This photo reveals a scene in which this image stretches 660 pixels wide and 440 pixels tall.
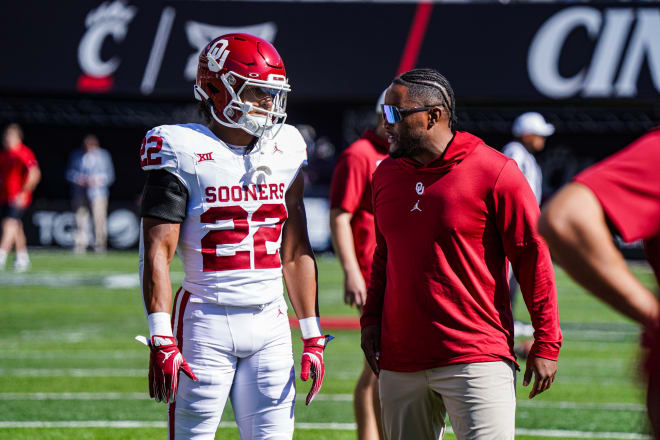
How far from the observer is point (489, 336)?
3.96m

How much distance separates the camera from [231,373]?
395 cm

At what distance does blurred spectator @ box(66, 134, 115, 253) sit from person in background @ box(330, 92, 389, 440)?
A: 56.6ft

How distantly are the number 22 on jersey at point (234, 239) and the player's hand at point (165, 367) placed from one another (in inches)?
13.0

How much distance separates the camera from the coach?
154 inches

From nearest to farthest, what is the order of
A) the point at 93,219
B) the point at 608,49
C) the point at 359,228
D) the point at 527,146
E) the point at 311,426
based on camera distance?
1. the point at 359,228
2. the point at 311,426
3. the point at 527,146
4. the point at 608,49
5. the point at 93,219

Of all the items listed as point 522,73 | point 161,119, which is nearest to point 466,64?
point 522,73

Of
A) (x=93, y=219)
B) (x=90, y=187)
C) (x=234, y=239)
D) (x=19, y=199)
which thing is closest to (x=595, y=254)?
(x=234, y=239)

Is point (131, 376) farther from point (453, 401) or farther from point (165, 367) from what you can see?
point (453, 401)

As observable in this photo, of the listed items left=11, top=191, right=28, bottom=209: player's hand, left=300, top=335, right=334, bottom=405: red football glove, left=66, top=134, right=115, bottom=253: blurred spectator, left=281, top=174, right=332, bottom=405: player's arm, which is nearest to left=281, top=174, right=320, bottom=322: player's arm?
left=281, top=174, right=332, bottom=405: player's arm

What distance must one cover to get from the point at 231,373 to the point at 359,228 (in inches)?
91.8

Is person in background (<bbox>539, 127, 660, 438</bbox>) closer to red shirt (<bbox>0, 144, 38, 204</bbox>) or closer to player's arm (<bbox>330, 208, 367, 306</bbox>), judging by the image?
player's arm (<bbox>330, 208, 367, 306</bbox>)

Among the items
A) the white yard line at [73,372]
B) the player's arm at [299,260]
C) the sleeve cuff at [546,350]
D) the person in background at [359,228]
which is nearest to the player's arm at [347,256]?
the person in background at [359,228]

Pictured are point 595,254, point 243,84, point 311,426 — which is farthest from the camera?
point 311,426

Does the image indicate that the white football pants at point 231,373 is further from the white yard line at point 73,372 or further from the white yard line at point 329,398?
the white yard line at point 73,372
